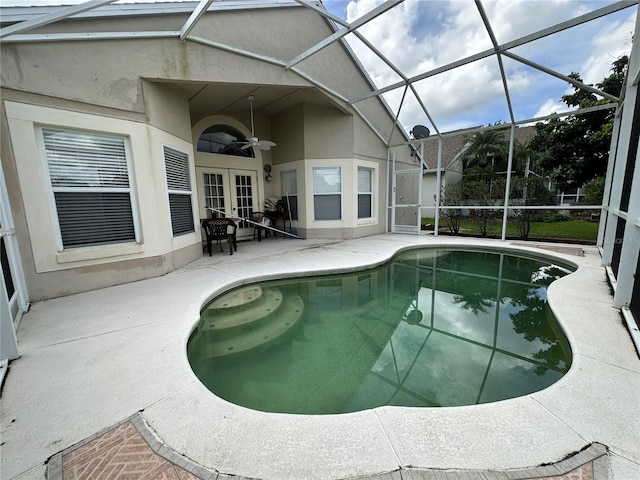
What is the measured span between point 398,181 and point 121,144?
8477 mm

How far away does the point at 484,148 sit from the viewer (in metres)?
16.1

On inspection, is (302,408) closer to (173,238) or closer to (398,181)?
(173,238)

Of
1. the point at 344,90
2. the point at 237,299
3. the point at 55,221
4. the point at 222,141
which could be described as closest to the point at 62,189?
the point at 55,221

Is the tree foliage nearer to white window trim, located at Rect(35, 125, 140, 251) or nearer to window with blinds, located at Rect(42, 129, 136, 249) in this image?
white window trim, located at Rect(35, 125, 140, 251)

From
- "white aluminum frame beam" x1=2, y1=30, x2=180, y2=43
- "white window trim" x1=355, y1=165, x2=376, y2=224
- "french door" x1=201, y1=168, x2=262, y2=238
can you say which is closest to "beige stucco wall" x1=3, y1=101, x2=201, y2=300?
"white aluminum frame beam" x1=2, y1=30, x2=180, y2=43

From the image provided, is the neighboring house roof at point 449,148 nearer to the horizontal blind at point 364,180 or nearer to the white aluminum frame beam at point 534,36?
the horizontal blind at point 364,180

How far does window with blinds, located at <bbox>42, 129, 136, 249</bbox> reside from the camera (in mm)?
3615

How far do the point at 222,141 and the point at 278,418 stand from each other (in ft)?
26.1

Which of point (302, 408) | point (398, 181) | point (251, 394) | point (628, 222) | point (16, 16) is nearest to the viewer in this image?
point (302, 408)

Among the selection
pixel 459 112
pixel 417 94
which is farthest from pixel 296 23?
pixel 459 112

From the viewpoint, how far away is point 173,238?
4.96 meters

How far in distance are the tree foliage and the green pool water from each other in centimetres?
776

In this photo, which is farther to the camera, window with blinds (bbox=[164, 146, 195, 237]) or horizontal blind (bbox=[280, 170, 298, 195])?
horizontal blind (bbox=[280, 170, 298, 195])

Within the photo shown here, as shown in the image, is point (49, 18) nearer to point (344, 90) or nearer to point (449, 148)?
point (344, 90)
